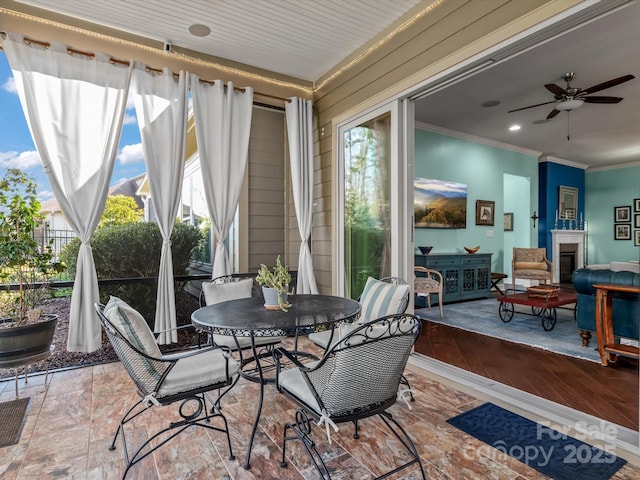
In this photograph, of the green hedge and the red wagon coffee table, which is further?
the red wagon coffee table

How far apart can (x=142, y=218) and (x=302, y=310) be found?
2.49 metres

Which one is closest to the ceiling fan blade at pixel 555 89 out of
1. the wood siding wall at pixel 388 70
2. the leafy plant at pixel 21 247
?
the wood siding wall at pixel 388 70

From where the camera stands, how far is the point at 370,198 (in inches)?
157

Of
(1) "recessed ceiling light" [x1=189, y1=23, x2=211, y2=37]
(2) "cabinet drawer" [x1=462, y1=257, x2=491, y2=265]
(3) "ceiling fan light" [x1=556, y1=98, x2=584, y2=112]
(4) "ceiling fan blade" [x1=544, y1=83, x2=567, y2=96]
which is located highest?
(1) "recessed ceiling light" [x1=189, y1=23, x2=211, y2=37]

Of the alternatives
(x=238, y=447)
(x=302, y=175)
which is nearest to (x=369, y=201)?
(x=302, y=175)

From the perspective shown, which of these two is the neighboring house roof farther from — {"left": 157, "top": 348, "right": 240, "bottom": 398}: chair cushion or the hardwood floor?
the hardwood floor

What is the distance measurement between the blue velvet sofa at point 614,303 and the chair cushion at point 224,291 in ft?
11.3

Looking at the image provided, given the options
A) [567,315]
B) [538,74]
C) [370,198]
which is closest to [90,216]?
[370,198]

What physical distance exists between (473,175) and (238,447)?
6622mm

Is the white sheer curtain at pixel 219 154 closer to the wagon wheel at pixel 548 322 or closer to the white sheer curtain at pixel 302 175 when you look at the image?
the white sheer curtain at pixel 302 175

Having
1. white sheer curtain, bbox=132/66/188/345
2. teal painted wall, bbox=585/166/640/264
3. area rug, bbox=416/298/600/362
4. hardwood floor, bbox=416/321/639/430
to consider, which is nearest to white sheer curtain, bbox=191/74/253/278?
white sheer curtain, bbox=132/66/188/345

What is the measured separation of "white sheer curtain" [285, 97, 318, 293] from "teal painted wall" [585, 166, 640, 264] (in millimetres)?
9085

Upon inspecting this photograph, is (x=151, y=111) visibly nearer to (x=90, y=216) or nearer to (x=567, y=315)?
(x=90, y=216)

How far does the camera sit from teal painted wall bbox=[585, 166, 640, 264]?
30.5 ft
